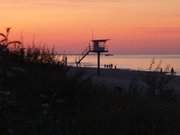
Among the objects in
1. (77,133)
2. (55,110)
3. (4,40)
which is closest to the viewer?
(77,133)

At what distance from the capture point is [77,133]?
805cm

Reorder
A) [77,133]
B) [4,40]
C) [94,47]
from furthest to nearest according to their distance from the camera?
[94,47]
[4,40]
[77,133]

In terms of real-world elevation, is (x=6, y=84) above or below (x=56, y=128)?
above

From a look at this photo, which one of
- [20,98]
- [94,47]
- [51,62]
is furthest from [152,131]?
[94,47]

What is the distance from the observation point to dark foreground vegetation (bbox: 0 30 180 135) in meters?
8.13

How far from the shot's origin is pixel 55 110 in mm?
8586

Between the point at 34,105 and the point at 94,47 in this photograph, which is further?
the point at 94,47

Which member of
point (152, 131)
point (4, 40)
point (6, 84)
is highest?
point (4, 40)

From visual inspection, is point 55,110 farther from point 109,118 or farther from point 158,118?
point 158,118

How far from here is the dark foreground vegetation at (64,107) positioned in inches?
320

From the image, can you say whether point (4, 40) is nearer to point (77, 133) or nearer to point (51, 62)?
point (51, 62)

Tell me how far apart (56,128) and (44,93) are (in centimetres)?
93

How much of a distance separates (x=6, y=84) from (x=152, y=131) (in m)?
2.07

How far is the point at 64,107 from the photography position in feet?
28.8
